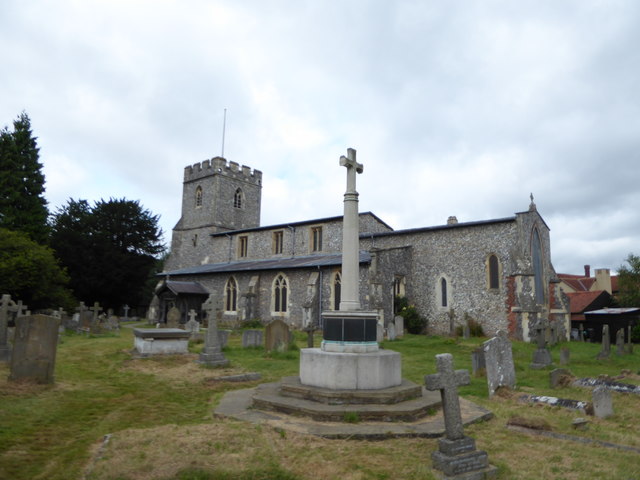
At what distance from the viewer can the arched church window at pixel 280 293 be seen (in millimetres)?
25891

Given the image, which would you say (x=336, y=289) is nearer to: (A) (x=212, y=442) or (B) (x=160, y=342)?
(B) (x=160, y=342)

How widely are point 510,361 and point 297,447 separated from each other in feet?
18.6

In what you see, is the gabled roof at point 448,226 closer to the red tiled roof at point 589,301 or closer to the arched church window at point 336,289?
the arched church window at point 336,289

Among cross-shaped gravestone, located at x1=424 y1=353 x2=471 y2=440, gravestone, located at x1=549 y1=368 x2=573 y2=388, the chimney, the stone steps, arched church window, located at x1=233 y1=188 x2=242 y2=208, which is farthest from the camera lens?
the chimney

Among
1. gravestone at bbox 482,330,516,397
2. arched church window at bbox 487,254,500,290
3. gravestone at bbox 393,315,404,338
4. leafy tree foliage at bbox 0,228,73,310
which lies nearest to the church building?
arched church window at bbox 487,254,500,290

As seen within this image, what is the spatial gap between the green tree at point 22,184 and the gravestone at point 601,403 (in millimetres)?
33565

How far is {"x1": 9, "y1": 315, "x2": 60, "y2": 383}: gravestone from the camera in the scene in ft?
27.4

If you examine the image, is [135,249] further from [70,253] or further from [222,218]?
[222,218]

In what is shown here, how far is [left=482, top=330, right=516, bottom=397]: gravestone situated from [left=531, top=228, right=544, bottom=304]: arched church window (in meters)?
13.4

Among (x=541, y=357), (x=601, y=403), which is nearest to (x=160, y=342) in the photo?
(x=541, y=357)

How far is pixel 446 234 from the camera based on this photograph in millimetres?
23094

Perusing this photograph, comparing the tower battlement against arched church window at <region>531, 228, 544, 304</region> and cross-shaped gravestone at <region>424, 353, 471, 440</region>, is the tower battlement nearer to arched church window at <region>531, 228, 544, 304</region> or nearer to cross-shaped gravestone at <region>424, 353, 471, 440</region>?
arched church window at <region>531, 228, 544, 304</region>

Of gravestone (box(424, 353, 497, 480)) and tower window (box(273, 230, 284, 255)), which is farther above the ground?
tower window (box(273, 230, 284, 255))

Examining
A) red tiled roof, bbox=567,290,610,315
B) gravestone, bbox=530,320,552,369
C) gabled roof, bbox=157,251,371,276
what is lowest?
gravestone, bbox=530,320,552,369
